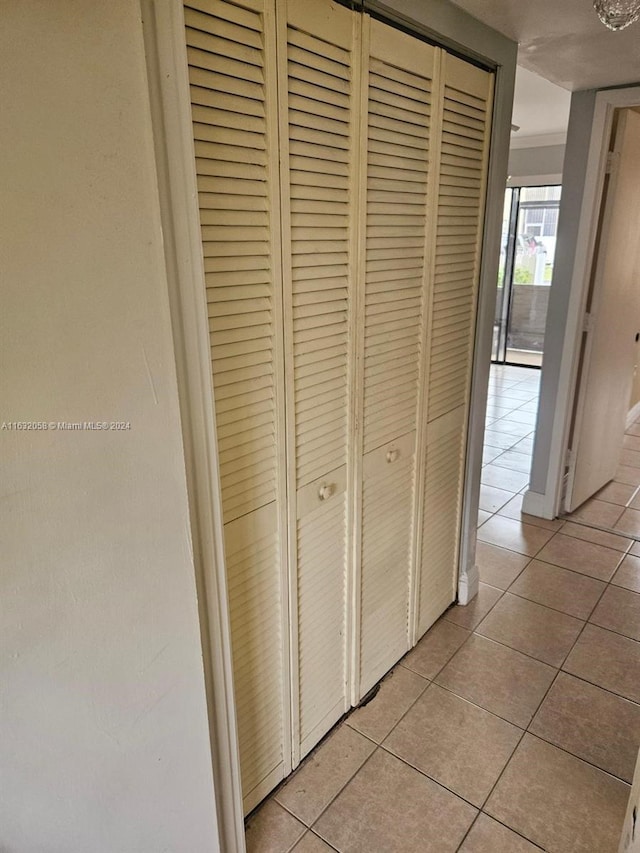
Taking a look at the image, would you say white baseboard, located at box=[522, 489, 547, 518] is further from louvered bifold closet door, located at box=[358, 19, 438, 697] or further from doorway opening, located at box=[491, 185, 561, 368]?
doorway opening, located at box=[491, 185, 561, 368]

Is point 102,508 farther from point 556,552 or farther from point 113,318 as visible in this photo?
point 556,552

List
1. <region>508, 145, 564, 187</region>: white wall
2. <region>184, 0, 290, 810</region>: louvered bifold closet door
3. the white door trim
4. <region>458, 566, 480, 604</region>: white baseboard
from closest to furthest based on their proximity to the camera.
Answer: the white door trim
<region>184, 0, 290, 810</region>: louvered bifold closet door
<region>458, 566, 480, 604</region>: white baseboard
<region>508, 145, 564, 187</region>: white wall

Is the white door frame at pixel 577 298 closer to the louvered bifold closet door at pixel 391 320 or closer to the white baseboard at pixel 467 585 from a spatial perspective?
the white baseboard at pixel 467 585

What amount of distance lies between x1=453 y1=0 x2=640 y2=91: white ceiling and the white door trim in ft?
3.81

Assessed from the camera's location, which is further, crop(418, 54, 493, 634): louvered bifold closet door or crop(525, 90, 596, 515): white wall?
crop(525, 90, 596, 515): white wall

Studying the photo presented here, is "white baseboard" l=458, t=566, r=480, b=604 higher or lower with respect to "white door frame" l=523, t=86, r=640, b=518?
lower

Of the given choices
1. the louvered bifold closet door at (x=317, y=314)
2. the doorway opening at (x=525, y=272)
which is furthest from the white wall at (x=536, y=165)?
the louvered bifold closet door at (x=317, y=314)

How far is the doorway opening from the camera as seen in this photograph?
6.45 meters

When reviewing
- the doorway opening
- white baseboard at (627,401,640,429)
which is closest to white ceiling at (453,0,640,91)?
white baseboard at (627,401,640,429)

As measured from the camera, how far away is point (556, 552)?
9.76 ft

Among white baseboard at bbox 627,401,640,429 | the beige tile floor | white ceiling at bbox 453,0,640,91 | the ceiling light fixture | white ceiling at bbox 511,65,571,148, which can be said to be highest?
white ceiling at bbox 511,65,571,148

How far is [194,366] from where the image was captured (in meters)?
1.07

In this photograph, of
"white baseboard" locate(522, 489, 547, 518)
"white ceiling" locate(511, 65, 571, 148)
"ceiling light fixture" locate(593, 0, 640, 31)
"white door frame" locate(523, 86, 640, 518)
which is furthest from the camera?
"white ceiling" locate(511, 65, 571, 148)

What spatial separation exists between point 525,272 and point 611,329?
3895 mm
